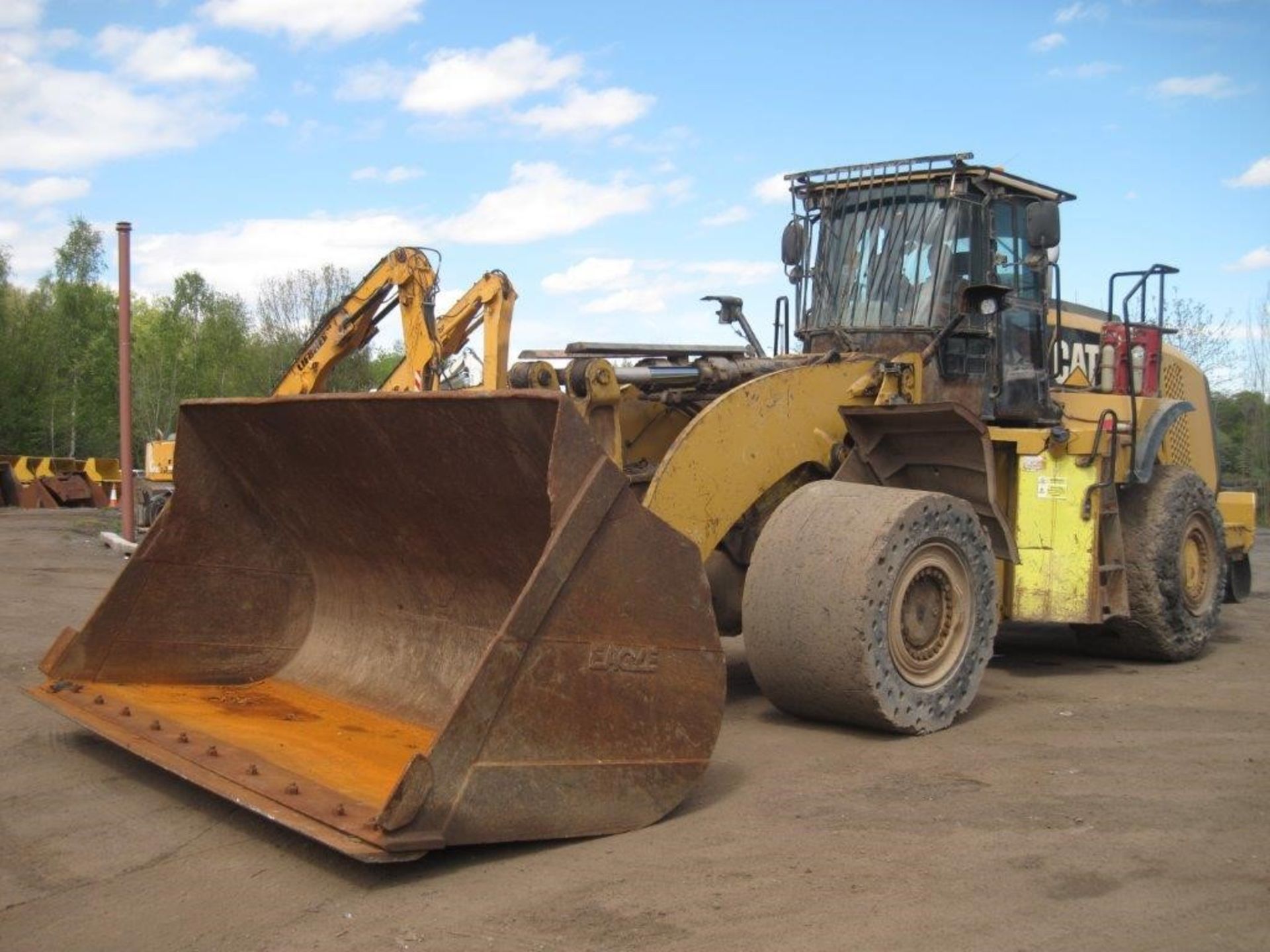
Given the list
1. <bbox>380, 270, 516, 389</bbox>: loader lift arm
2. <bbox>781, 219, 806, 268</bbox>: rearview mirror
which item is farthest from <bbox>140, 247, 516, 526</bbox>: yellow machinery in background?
<bbox>781, 219, 806, 268</bbox>: rearview mirror

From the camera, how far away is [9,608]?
10797 mm

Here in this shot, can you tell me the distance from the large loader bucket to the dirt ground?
0.70ft

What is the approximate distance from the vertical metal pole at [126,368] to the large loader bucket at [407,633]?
9.21 meters

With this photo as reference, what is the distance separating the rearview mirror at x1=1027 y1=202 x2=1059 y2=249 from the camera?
7762 millimetres

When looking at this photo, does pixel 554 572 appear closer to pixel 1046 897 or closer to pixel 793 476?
pixel 1046 897

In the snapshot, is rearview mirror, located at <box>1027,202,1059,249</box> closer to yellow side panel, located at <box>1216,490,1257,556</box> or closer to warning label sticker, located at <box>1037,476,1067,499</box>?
warning label sticker, located at <box>1037,476,1067,499</box>

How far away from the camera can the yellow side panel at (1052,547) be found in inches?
310

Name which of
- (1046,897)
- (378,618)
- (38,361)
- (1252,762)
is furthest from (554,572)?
(38,361)

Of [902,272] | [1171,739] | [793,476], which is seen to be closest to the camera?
[1171,739]

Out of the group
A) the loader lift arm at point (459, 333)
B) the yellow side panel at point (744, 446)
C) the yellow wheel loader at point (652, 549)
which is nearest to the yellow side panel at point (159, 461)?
the loader lift arm at point (459, 333)

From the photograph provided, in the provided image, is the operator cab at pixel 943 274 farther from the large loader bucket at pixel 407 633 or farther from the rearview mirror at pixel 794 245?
the large loader bucket at pixel 407 633

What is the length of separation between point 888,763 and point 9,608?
25.7 feet

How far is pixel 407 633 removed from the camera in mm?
6406

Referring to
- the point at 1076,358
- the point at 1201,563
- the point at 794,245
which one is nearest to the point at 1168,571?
the point at 1201,563
